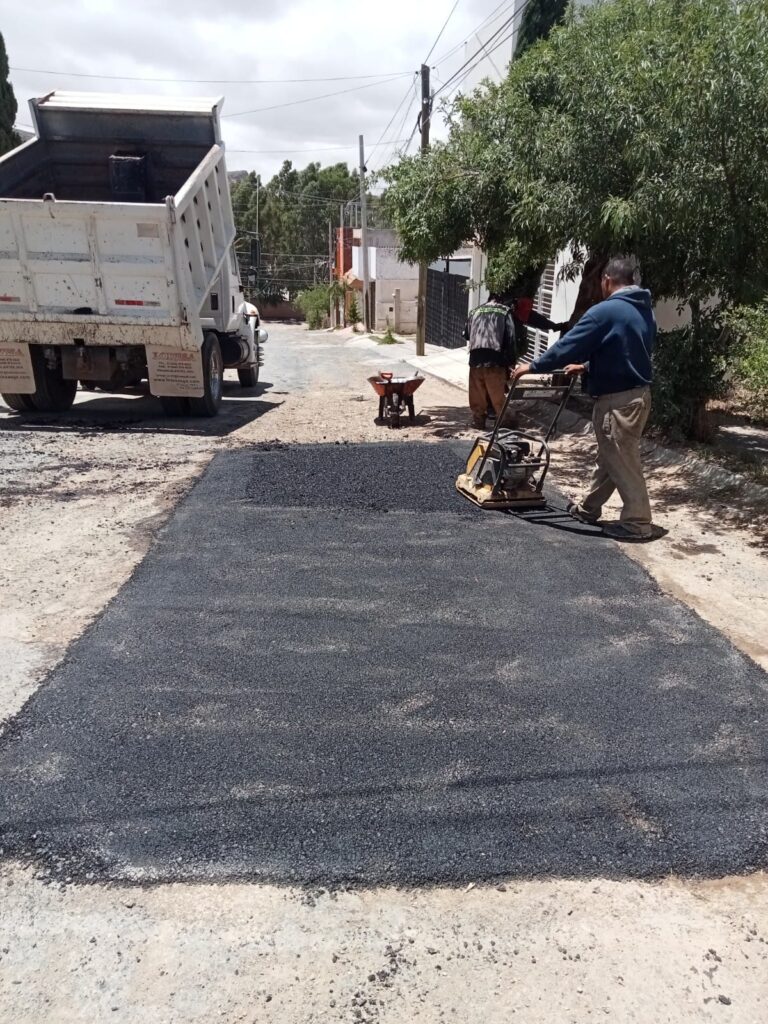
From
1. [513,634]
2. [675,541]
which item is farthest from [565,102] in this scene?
[513,634]

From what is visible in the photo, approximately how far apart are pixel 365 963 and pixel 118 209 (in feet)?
27.9

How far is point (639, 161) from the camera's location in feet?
21.8

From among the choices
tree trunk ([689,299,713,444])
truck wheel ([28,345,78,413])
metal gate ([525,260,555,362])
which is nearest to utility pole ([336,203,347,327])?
metal gate ([525,260,555,362])

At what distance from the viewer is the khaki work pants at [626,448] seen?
19.3ft

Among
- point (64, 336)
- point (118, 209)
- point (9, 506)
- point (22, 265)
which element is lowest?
point (9, 506)

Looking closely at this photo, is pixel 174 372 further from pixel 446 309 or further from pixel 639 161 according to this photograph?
pixel 446 309

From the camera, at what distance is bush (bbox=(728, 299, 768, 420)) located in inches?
234

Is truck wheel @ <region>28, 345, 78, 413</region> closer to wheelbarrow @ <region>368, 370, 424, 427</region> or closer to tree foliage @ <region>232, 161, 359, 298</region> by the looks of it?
wheelbarrow @ <region>368, 370, 424, 427</region>

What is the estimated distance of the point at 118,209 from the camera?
8953 millimetres

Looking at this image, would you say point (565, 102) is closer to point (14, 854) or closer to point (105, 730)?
point (105, 730)

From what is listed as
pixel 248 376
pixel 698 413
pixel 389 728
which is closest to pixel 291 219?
pixel 248 376

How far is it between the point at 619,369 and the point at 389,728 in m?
3.48

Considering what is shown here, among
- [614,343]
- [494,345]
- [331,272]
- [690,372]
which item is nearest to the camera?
[614,343]

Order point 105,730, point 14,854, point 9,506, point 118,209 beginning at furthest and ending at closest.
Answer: point 118,209, point 9,506, point 105,730, point 14,854
